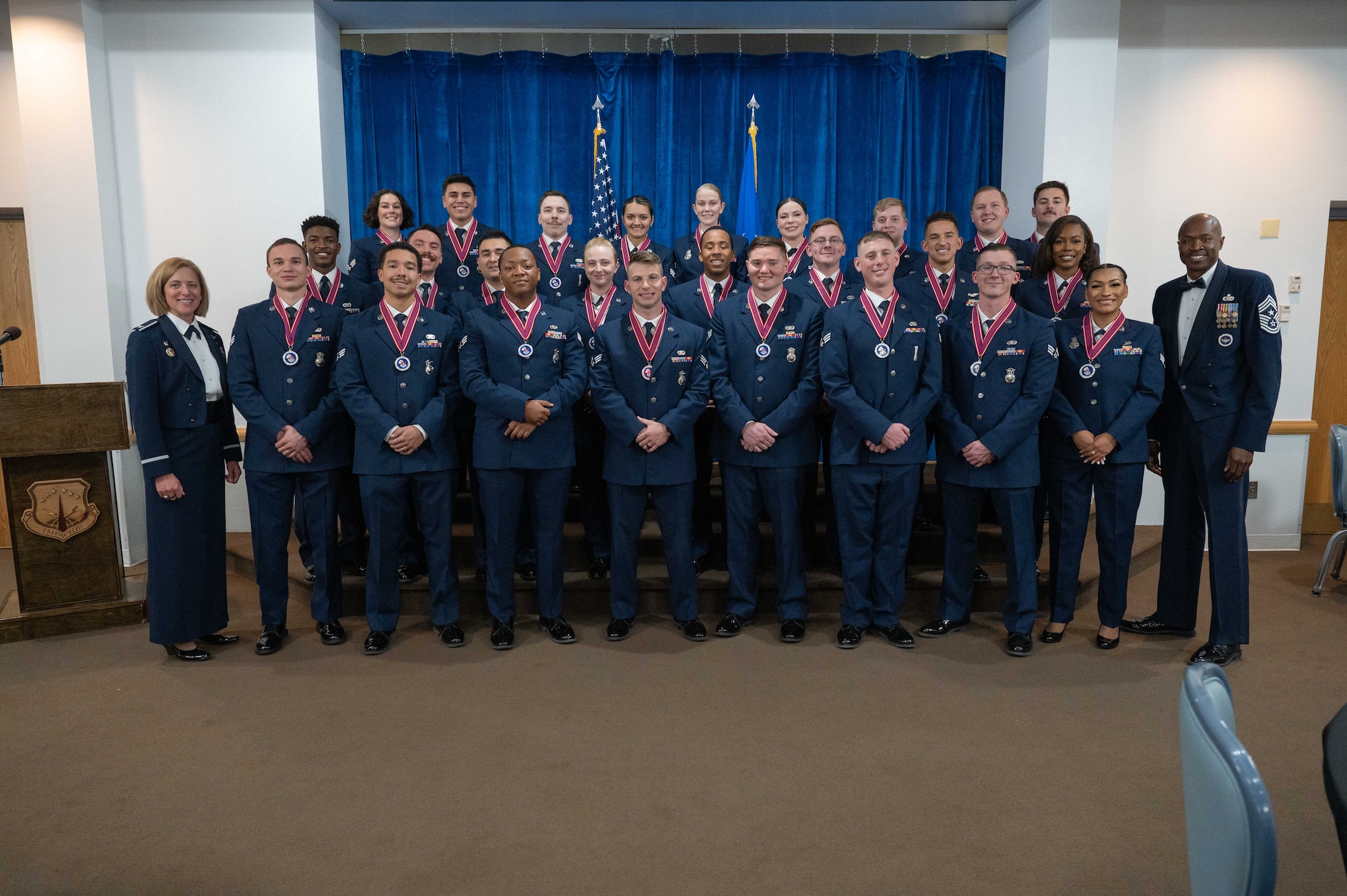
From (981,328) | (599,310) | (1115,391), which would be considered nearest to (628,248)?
(599,310)

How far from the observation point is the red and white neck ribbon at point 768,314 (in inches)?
149

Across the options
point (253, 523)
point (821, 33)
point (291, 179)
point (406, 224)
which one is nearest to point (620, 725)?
point (253, 523)

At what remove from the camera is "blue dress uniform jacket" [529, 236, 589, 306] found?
4.69m

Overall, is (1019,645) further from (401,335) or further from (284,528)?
(284,528)

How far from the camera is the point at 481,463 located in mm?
3779

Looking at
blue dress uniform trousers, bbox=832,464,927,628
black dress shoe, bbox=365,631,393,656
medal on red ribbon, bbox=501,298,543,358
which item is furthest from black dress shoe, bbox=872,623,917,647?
black dress shoe, bbox=365,631,393,656

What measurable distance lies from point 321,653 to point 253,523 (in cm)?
61

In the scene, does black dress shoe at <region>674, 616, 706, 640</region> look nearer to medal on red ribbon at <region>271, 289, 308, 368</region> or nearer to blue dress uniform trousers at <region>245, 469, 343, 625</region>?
blue dress uniform trousers at <region>245, 469, 343, 625</region>

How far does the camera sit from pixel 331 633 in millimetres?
3869

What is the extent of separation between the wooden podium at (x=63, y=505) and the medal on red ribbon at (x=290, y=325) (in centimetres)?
87

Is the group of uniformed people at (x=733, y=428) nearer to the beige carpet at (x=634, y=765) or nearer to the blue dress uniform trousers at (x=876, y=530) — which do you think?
the blue dress uniform trousers at (x=876, y=530)

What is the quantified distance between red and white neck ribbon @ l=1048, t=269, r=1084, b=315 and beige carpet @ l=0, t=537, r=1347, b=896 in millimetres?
1481

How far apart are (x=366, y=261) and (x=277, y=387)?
1.27 metres

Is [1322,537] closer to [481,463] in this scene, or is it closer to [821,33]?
[821,33]
